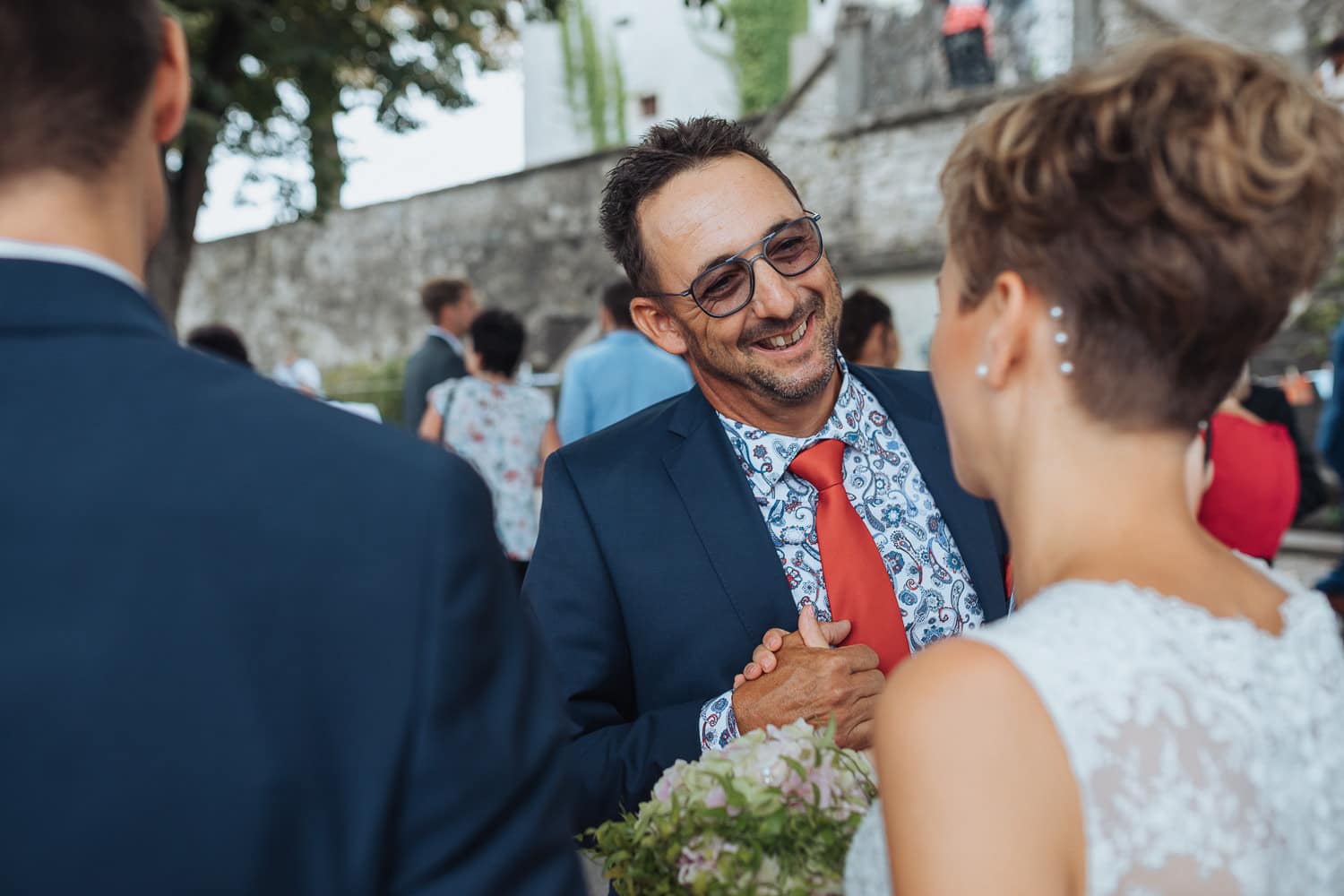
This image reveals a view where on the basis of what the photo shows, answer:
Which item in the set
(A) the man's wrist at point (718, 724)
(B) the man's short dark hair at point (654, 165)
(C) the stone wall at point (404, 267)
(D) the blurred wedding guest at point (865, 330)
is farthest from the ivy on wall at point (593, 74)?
(A) the man's wrist at point (718, 724)

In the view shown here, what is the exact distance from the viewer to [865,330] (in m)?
5.32

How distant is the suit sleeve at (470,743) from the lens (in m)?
1.02

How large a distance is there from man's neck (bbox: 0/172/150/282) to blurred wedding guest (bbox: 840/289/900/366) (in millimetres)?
4413

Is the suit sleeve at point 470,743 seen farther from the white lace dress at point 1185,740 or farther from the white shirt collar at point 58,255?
the white lace dress at point 1185,740

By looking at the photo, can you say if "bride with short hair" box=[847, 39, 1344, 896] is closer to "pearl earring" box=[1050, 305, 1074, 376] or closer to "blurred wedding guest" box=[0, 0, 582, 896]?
"pearl earring" box=[1050, 305, 1074, 376]

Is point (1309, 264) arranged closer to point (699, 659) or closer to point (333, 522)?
point (333, 522)

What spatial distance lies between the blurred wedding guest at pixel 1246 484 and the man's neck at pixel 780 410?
1.65m

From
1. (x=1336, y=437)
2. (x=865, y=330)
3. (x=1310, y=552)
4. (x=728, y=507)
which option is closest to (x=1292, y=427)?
(x=1336, y=437)

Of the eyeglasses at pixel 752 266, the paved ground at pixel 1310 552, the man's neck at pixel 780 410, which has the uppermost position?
the eyeglasses at pixel 752 266

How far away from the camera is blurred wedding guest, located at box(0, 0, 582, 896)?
91 cm

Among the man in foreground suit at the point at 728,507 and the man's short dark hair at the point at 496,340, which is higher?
the man in foreground suit at the point at 728,507

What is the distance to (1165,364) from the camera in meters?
1.29

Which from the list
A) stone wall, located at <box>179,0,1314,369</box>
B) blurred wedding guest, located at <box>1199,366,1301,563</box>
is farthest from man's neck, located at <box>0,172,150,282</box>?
stone wall, located at <box>179,0,1314,369</box>

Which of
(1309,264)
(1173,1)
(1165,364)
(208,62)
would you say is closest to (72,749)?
(1165,364)
